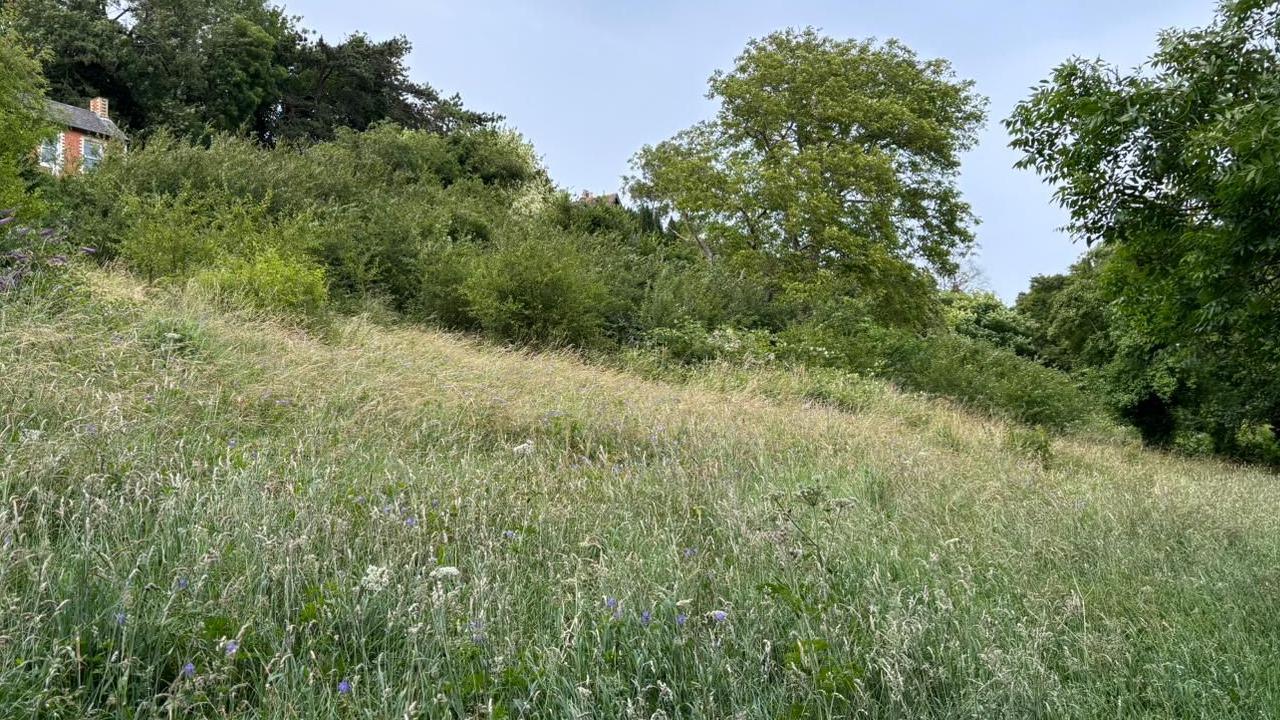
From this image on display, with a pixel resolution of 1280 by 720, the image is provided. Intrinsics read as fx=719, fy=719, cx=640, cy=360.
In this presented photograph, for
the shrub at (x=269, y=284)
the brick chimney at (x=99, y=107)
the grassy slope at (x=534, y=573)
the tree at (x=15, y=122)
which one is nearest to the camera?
the grassy slope at (x=534, y=573)

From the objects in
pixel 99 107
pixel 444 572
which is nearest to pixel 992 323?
pixel 444 572

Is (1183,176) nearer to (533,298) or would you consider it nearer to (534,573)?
(534,573)

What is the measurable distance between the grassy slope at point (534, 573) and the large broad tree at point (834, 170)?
12.1 meters

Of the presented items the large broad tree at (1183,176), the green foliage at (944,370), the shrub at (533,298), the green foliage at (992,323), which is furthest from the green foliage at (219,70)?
the large broad tree at (1183,176)

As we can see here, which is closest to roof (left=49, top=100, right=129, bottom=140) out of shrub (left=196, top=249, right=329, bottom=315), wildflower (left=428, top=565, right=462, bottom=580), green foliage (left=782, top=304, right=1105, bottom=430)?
shrub (left=196, top=249, right=329, bottom=315)

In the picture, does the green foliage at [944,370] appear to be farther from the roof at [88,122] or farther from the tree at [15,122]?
the roof at [88,122]

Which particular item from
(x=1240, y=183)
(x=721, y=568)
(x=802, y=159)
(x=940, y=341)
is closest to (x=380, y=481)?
(x=721, y=568)

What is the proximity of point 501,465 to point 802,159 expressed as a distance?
46.5ft

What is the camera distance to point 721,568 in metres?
2.77

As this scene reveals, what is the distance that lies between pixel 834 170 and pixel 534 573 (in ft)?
52.0

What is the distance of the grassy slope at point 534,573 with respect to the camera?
1.91 meters

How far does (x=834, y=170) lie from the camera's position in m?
16.8

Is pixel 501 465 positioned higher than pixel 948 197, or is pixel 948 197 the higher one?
pixel 948 197

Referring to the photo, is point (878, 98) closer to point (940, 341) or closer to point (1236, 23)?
point (940, 341)
